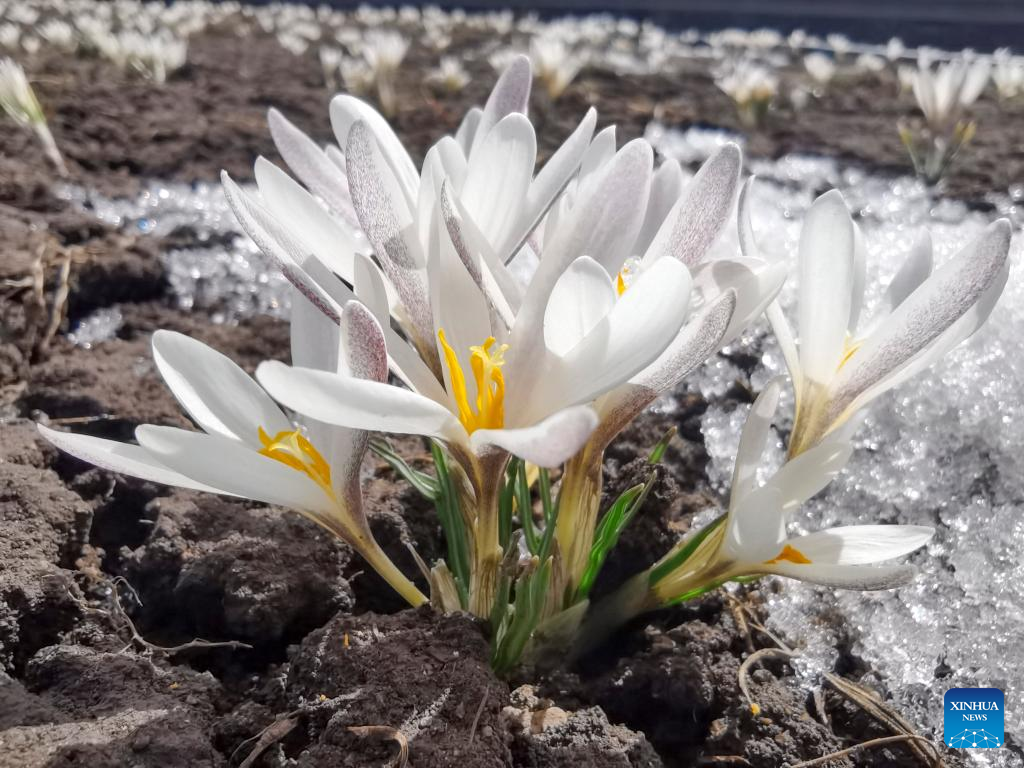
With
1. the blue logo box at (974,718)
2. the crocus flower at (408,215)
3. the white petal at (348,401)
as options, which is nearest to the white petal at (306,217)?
the crocus flower at (408,215)

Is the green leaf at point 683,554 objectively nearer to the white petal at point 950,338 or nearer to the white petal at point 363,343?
the white petal at point 950,338

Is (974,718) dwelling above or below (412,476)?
below

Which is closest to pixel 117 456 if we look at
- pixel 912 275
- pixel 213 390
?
pixel 213 390

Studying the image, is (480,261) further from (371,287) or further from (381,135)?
(381,135)

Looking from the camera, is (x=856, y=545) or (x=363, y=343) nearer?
(x=363, y=343)

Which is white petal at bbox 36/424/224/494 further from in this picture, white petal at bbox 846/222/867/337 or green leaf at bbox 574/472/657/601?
white petal at bbox 846/222/867/337

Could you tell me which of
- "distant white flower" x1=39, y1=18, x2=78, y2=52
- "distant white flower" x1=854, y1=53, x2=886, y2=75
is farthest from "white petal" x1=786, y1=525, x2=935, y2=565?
"distant white flower" x1=854, y1=53, x2=886, y2=75

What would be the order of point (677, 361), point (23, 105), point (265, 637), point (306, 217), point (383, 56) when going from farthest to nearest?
1. point (383, 56)
2. point (23, 105)
3. point (265, 637)
4. point (306, 217)
5. point (677, 361)
